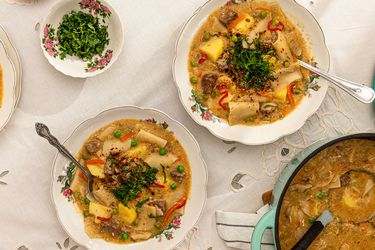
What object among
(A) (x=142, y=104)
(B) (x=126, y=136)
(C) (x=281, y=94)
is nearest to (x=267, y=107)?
(C) (x=281, y=94)

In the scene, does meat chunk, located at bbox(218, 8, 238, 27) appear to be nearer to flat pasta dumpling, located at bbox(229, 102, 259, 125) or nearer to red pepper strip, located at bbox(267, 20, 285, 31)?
red pepper strip, located at bbox(267, 20, 285, 31)

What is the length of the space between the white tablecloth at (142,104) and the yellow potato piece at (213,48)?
0.64 ft

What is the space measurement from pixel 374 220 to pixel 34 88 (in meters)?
2.08

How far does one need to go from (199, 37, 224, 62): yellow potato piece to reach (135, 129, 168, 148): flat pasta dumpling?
0.55 meters

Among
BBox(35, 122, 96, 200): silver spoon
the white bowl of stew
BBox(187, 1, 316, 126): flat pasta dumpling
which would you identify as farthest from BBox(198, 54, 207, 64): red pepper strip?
BBox(35, 122, 96, 200): silver spoon

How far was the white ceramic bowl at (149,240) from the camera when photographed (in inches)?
120

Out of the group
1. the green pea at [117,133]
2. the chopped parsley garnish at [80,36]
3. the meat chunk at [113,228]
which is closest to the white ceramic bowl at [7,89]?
the chopped parsley garnish at [80,36]

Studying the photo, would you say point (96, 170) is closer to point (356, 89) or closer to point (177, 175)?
point (177, 175)

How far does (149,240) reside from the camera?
3.17 m

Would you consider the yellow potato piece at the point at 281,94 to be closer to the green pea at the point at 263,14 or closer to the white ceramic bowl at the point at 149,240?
the green pea at the point at 263,14

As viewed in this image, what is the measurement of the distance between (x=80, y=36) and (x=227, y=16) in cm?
84

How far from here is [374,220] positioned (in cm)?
311

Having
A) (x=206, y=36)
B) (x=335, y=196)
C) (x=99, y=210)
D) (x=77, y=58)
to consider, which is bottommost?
(x=335, y=196)

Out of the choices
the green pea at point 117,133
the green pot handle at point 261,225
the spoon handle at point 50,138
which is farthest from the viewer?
the green pea at point 117,133
